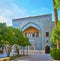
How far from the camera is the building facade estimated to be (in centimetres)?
4819

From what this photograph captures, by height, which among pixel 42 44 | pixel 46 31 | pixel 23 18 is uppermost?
pixel 23 18

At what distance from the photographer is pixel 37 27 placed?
163 feet

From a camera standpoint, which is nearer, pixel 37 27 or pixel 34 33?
pixel 37 27

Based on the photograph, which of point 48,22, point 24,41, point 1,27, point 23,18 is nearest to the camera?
point 1,27

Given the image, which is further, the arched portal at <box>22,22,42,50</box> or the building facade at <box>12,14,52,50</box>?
the arched portal at <box>22,22,42,50</box>

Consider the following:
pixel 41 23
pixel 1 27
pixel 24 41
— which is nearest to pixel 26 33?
pixel 41 23

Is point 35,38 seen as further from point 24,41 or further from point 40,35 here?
point 24,41

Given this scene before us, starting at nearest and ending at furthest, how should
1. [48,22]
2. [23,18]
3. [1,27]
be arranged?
1. [1,27]
2. [48,22]
3. [23,18]

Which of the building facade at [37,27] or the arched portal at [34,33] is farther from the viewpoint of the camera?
the arched portal at [34,33]

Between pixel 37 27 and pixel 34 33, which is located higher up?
pixel 37 27

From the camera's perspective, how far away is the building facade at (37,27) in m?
48.2

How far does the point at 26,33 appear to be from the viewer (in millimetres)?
52906

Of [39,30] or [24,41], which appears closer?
[24,41]

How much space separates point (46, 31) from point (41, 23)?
2410mm
